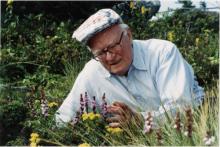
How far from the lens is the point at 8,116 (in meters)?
5.05

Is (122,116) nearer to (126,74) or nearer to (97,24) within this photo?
(126,74)

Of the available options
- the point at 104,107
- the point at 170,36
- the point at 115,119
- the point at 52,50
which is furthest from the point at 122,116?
the point at 170,36

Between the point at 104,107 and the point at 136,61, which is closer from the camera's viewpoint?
the point at 104,107

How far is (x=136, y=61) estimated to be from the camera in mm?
4676

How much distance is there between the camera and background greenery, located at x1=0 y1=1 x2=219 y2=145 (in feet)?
16.5

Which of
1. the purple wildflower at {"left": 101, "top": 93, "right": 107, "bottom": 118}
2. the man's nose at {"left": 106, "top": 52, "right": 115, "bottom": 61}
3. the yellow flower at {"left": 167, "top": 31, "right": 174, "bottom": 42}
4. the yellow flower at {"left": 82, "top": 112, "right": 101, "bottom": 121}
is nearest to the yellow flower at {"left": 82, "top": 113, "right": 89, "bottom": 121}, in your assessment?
the yellow flower at {"left": 82, "top": 112, "right": 101, "bottom": 121}

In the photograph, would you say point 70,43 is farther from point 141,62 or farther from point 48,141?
point 48,141

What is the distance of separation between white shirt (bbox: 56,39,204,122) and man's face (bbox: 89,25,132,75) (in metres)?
0.09

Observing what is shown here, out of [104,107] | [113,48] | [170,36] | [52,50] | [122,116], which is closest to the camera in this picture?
[122,116]

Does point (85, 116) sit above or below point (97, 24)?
below

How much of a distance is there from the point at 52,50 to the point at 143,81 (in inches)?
122

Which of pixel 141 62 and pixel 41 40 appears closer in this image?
pixel 141 62

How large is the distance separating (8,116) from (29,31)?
3.75 m

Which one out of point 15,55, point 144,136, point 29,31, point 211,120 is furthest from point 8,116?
point 29,31
